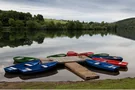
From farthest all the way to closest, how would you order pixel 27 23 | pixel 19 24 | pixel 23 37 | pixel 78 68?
1. pixel 27 23
2. pixel 19 24
3. pixel 23 37
4. pixel 78 68

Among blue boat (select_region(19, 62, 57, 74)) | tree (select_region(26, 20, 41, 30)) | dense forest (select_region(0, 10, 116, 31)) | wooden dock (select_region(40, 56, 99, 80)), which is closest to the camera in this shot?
wooden dock (select_region(40, 56, 99, 80))

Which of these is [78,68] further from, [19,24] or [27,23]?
[27,23]

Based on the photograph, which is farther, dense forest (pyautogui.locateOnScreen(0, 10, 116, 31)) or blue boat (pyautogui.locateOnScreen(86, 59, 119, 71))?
dense forest (pyautogui.locateOnScreen(0, 10, 116, 31))

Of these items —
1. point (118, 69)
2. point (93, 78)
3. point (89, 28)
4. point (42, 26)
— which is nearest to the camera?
point (93, 78)

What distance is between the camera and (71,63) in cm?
2523

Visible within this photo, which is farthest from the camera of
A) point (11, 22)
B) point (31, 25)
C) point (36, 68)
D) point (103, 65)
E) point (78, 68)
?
point (31, 25)

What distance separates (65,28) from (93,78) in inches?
Answer: 4987

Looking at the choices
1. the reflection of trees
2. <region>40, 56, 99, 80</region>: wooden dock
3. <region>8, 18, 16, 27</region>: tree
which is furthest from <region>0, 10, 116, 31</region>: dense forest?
<region>40, 56, 99, 80</region>: wooden dock

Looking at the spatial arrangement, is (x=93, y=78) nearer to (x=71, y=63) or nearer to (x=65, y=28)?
(x=71, y=63)

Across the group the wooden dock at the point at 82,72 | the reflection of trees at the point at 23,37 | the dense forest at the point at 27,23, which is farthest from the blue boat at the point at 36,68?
the dense forest at the point at 27,23

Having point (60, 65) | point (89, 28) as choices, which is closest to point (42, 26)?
point (89, 28)

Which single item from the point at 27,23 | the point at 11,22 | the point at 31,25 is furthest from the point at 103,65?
the point at 27,23

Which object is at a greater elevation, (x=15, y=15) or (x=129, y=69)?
(x=15, y=15)

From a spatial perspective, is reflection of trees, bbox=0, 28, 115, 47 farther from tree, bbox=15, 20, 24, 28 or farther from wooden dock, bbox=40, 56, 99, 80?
wooden dock, bbox=40, 56, 99, 80
